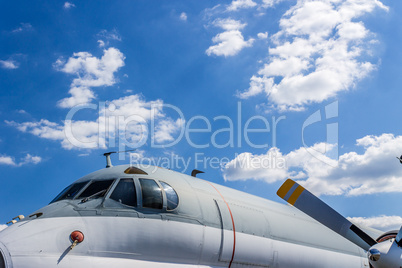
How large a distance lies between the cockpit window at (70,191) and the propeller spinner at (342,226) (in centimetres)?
681

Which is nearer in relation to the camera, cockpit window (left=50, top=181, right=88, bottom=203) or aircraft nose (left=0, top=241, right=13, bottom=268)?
aircraft nose (left=0, top=241, right=13, bottom=268)

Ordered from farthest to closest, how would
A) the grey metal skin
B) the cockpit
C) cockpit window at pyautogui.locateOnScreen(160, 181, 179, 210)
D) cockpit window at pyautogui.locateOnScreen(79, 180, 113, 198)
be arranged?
cockpit window at pyautogui.locateOnScreen(160, 181, 179, 210)
cockpit window at pyautogui.locateOnScreen(79, 180, 113, 198)
the cockpit
the grey metal skin

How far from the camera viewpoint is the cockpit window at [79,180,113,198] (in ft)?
30.1

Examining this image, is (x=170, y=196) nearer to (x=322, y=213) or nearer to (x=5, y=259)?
(x=5, y=259)

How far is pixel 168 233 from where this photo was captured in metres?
8.94

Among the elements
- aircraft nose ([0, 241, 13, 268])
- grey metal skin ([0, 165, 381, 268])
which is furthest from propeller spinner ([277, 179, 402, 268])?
aircraft nose ([0, 241, 13, 268])

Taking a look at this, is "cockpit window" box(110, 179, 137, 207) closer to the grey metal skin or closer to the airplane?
the airplane

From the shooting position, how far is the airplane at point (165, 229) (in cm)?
760

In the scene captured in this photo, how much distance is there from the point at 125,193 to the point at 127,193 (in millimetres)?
52

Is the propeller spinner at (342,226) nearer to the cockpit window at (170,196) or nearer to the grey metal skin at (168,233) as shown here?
the grey metal skin at (168,233)

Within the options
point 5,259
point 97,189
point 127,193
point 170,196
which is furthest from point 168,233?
point 5,259

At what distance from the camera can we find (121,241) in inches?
327

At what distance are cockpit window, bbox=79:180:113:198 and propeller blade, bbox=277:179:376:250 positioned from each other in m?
6.18

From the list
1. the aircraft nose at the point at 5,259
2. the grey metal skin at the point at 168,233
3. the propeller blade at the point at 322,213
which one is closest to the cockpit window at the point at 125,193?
the grey metal skin at the point at 168,233
